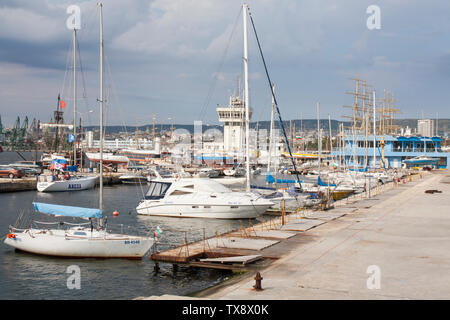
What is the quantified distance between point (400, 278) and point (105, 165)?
85904mm

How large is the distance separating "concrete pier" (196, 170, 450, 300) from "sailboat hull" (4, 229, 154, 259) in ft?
23.0

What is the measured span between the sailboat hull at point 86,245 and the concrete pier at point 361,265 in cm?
700

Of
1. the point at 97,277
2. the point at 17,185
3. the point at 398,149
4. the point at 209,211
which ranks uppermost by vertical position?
the point at 398,149

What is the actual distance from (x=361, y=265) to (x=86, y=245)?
12219mm

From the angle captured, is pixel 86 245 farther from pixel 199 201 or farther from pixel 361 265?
pixel 199 201

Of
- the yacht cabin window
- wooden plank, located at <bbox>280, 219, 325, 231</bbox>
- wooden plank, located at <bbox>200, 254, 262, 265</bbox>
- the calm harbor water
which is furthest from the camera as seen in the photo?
the yacht cabin window

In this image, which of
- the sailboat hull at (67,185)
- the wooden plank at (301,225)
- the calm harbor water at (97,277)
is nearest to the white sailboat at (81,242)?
the calm harbor water at (97,277)

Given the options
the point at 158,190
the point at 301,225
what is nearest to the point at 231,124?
the point at 158,190

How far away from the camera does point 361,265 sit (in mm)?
16578

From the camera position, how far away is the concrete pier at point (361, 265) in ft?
43.4

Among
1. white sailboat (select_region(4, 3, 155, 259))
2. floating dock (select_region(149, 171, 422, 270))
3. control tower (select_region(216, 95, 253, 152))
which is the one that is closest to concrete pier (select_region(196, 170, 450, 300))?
floating dock (select_region(149, 171, 422, 270))

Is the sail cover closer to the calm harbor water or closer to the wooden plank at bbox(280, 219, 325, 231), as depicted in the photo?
the calm harbor water

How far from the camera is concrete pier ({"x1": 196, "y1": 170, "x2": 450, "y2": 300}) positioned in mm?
13227
